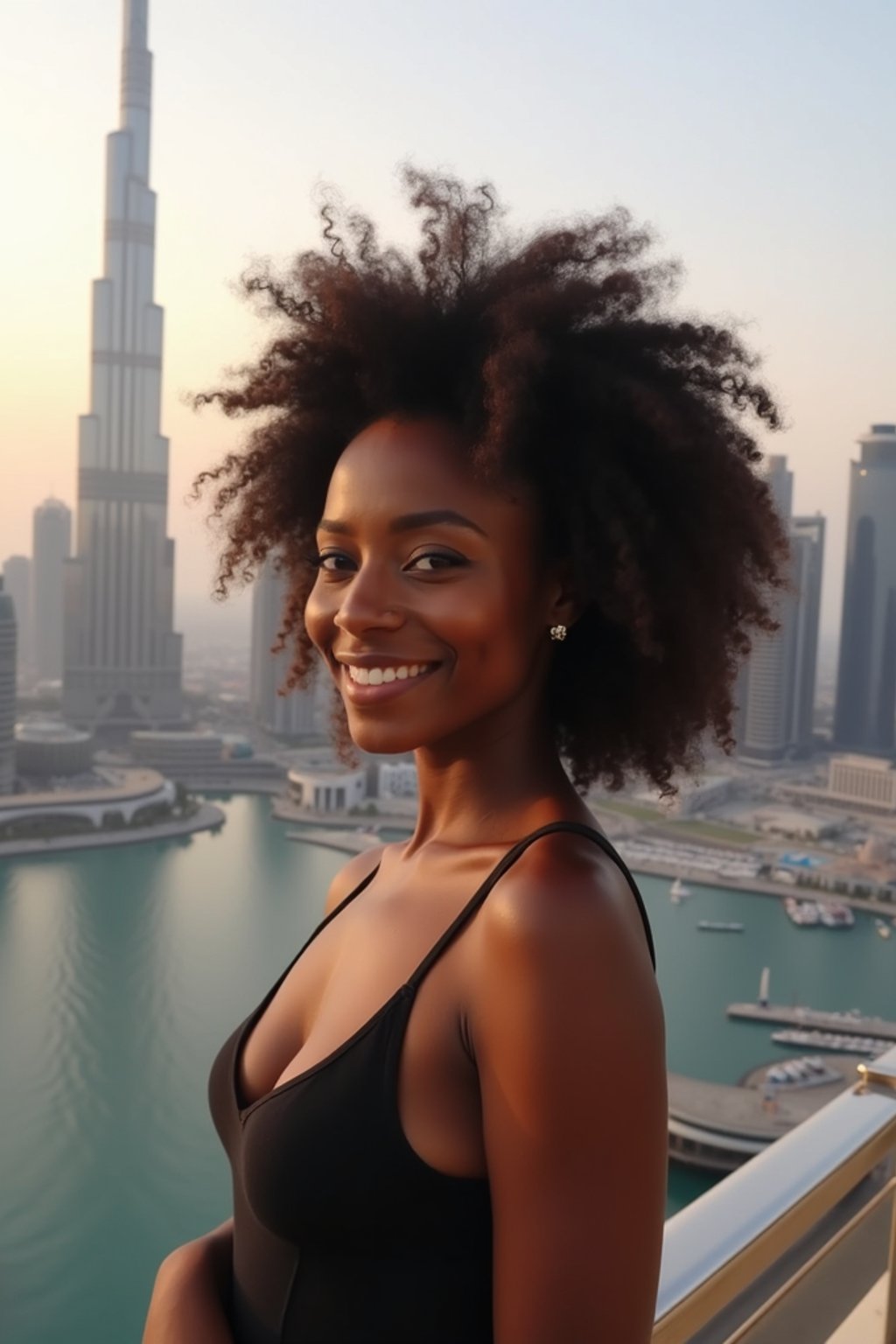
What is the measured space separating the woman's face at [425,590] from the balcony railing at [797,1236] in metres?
0.32

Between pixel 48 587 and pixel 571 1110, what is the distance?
Answer: 92.6ft

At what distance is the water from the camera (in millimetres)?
5035

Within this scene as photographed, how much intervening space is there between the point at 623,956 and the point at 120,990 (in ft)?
26.8

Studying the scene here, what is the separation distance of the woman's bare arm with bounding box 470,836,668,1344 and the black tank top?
0.03 m

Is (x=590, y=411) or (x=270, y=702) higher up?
(x=590, y=411)

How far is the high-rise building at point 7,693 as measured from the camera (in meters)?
13.9

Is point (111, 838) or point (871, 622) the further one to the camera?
point (871, 622)

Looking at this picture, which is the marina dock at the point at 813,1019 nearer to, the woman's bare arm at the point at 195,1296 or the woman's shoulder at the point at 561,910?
the woman's bare arm at the point at 195,1296

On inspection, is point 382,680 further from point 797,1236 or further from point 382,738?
point 797,1236

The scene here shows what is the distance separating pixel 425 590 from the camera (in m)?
0.45

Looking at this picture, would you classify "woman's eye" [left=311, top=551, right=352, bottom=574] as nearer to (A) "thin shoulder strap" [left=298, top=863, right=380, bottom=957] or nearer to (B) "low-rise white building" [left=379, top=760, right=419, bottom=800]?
(A) "thin shoulder strap" [left=298, top=863, right=380, bottom=957]

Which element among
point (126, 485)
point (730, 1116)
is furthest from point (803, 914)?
point (126, 485)

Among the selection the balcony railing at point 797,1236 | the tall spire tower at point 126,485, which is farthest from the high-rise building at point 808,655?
the balcony railing at point 797,1236

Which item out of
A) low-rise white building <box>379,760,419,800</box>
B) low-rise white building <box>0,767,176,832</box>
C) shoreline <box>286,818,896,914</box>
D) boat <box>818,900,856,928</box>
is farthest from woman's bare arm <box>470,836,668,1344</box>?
low-rise white building <box>379,760,419,800</box>
